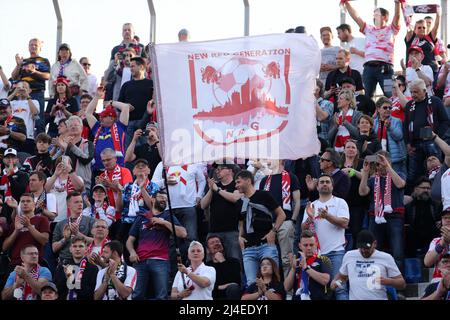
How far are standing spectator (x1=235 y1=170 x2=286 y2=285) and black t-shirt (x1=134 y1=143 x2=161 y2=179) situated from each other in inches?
137

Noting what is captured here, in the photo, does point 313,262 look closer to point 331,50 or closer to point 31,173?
point 31,173

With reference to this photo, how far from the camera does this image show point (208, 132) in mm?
19297

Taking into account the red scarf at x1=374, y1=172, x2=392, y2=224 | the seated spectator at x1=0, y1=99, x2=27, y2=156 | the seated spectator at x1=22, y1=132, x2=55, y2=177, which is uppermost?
the seated spectator at x1=0, y1=99, x2=27, y2=156

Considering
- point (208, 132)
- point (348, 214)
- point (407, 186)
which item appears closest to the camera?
point (208, 132)

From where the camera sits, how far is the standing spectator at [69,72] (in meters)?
28.5

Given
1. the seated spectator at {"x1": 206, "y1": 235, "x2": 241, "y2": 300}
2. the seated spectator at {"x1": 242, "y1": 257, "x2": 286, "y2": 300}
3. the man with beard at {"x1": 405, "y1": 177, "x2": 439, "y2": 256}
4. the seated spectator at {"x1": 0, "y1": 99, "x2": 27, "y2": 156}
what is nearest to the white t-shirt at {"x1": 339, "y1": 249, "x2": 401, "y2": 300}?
the seated spectator at {"x1": 242, "y1": 257, "x2": 286, "y2": 300}

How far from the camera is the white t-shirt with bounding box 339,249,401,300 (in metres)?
19.6

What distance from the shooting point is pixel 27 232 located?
2238cm

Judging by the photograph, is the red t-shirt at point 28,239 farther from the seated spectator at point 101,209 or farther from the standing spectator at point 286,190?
the standing spectator at point 286,190

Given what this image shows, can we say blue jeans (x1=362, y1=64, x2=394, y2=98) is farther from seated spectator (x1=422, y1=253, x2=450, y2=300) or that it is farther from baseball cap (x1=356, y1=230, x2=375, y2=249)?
seated spectator (x1=422, y1=253, x2=450, y2=300)

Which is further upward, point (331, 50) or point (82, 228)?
point (331, 50)

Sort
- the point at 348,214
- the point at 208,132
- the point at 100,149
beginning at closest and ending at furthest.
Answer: the point at 208,132 → the point at 348,214 → the point at 100,149

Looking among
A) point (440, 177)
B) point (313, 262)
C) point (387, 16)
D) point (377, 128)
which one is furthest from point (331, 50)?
point (313, 262)

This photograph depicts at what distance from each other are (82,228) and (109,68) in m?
6.88
